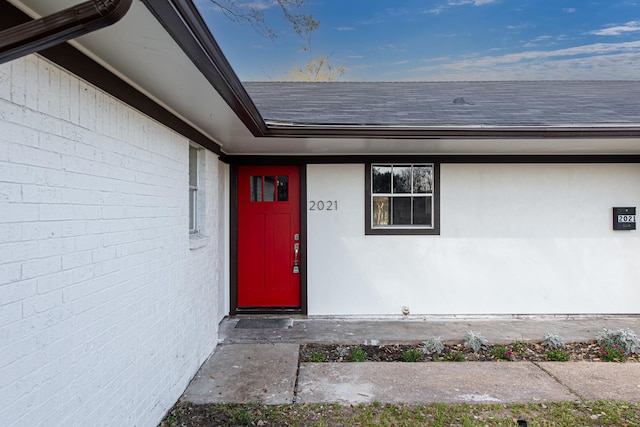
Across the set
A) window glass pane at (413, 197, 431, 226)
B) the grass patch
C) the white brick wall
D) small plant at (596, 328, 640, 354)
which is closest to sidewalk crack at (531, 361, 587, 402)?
the grass patch

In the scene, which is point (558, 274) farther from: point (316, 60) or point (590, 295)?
point (316, 60)

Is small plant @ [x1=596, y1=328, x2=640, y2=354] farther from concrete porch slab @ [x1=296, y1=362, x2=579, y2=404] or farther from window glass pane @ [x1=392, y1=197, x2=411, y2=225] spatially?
window glass pane @ [x1=392, y1=197, x2=411, y2=225]

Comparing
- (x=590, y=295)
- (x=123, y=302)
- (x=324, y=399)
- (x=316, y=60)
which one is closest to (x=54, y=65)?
(x=123, y=302)

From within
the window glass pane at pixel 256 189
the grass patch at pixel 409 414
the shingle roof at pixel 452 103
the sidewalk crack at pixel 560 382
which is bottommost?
the grass patch at pixel 409 414

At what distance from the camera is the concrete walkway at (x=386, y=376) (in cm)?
368

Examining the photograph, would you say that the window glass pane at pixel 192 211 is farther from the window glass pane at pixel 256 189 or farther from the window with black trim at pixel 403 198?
the window with black trim at pixel 403 198

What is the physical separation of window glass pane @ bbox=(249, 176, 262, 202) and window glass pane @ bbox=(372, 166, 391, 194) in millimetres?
1675

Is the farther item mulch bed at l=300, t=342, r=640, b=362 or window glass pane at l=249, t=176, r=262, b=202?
window glass pane at l=249, t=176, r=262, b=202

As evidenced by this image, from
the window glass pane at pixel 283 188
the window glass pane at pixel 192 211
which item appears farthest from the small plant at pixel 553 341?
the window glass pane at pixel 192 211

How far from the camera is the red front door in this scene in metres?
6.22

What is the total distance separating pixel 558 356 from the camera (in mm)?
4566

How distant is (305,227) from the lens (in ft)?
20.1

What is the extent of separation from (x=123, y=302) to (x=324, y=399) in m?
1.92

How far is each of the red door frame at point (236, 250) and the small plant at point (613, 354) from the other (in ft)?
11.9
